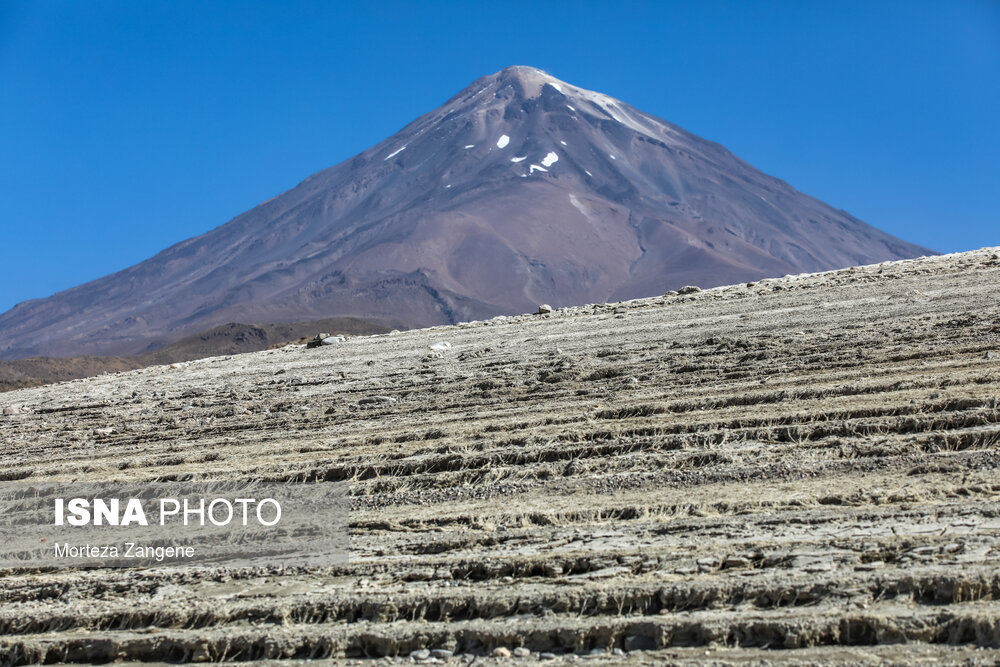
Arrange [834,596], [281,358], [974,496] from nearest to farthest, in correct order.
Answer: [834,596], [974,496], [281,358]

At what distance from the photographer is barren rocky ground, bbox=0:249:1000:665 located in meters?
4.53

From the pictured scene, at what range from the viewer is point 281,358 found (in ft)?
54.1

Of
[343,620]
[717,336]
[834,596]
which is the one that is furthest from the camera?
[717,336]

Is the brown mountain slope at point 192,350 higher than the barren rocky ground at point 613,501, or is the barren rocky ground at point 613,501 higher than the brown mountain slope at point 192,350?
the brown mountain slope at point 192,350

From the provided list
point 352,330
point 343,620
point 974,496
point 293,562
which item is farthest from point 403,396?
point 352,330

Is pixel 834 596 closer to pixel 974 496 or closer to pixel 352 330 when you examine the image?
pixel 974 496

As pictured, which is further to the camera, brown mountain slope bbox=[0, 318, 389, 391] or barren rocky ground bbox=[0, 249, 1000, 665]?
brown mountain slope bbox=[0, 318, 389, 391]

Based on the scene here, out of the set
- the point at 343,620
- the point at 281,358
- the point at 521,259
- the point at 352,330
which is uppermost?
the point at 521,259

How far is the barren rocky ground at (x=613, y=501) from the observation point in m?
4.53

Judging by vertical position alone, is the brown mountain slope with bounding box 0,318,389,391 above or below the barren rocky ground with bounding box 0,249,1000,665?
above

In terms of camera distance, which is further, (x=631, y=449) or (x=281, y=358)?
(x=281, y=358)

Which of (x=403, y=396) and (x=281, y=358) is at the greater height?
(x=281, y=358)

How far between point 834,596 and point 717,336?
7.70m

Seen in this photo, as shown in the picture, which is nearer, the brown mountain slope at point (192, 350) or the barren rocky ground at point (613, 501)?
the barren rocky ground at point (613, 501)
